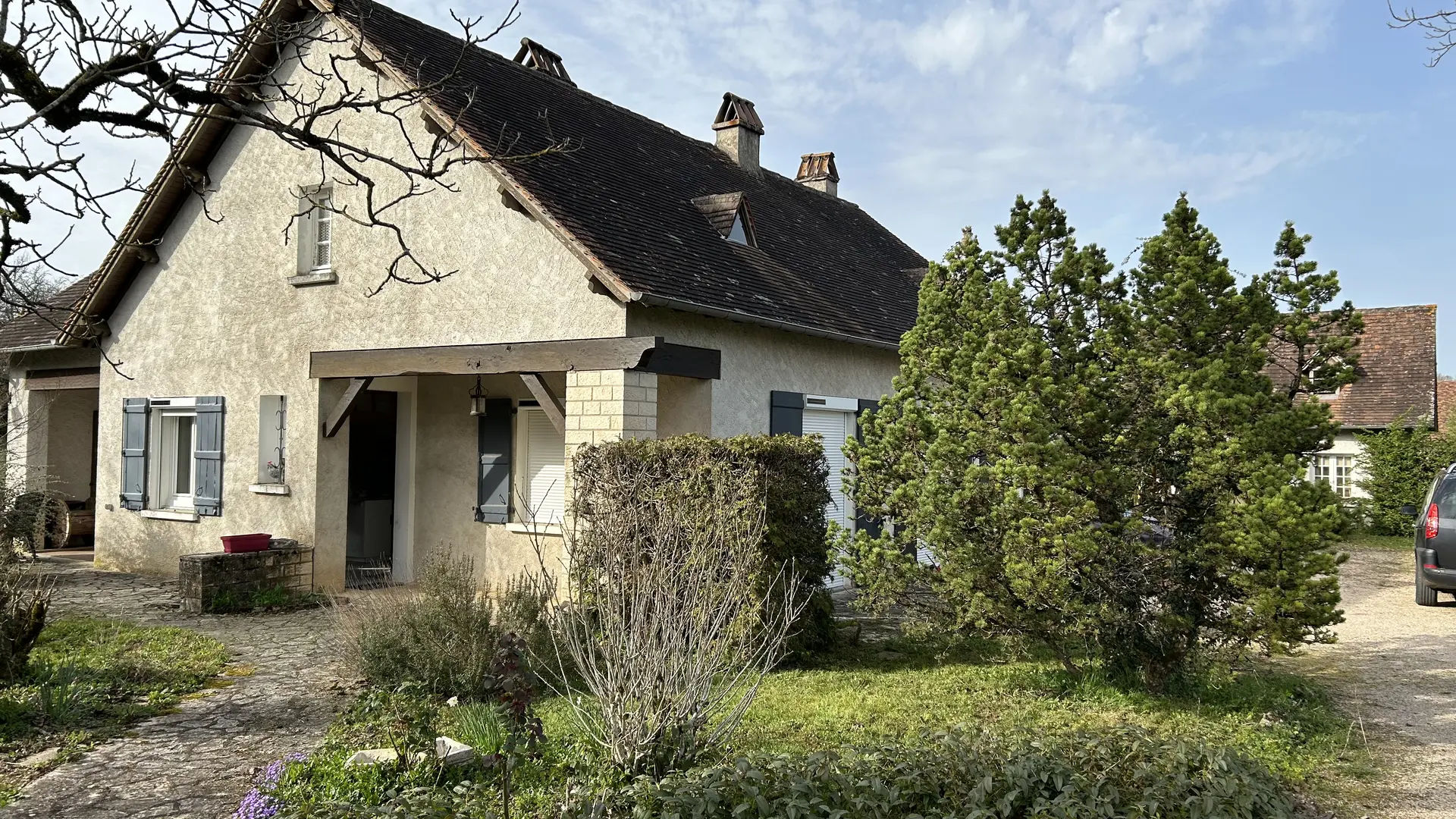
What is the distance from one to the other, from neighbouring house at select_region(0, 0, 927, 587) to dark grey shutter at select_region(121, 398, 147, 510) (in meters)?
0.03

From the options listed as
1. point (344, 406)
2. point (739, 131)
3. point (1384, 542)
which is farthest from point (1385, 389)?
point (344, 406)

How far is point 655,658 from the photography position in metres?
4.84

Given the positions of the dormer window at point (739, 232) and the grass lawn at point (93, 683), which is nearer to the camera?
the grass lawn at point (93, 683)

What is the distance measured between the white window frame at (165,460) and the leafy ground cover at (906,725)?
8485mm

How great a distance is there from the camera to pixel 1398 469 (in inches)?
837

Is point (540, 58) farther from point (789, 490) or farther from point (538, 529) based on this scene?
point (789, 490)

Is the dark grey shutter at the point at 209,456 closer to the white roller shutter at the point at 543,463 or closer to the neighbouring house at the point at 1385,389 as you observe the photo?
the white roller shutter at the point at 543,463

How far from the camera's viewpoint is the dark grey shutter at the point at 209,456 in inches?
496

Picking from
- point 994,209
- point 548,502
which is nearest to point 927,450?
point 994,209

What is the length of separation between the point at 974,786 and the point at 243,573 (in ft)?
29.6

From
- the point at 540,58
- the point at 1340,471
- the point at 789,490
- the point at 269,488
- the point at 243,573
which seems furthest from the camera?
the point at 1340,471

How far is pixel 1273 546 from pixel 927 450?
2.08 meters

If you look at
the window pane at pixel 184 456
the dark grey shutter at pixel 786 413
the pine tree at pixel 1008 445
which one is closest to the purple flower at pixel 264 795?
the pine tree at pixel 1008 445

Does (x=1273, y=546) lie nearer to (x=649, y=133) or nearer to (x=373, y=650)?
(x=373, y=650)
